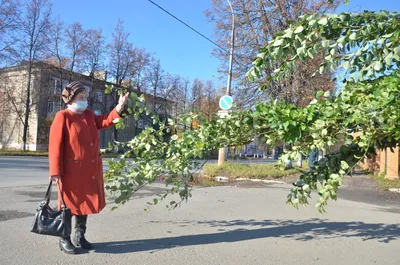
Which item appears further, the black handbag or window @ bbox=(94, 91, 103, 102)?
window @ bbox=(94, 91, 103, 102)

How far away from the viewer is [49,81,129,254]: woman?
12.8 feet

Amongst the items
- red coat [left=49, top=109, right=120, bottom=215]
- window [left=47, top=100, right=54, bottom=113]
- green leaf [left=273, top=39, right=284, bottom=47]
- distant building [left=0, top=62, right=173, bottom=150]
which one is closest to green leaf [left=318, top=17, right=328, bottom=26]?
green leaf [left=273, top=39, right=284, bottom=47]

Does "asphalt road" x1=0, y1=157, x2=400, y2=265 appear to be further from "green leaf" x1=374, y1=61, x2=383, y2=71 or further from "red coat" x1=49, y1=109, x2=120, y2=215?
"green leaf" x1=374, y1=61, x2=383, y2=71

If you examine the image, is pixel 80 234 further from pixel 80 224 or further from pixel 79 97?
pixel 79 97

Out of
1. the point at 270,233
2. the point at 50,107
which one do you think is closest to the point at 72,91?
the point at 270,233

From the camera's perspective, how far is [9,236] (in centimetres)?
440

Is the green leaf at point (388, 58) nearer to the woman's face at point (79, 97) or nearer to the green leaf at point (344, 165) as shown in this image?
the green leaf at point (344, 165)

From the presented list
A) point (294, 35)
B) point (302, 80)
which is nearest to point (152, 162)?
point (294, 35)

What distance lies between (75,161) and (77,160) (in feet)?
0.07

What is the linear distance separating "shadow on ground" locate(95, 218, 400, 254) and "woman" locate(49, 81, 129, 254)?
19.3 inches

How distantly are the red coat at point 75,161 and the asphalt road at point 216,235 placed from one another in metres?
0.55

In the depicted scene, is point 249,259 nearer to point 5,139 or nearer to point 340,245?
point 340,245

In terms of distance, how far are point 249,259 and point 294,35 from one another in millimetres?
2661

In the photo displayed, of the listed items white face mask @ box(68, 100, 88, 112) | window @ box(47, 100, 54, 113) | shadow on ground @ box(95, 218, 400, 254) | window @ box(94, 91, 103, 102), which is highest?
window @ box(94, 91, 103, 102)
